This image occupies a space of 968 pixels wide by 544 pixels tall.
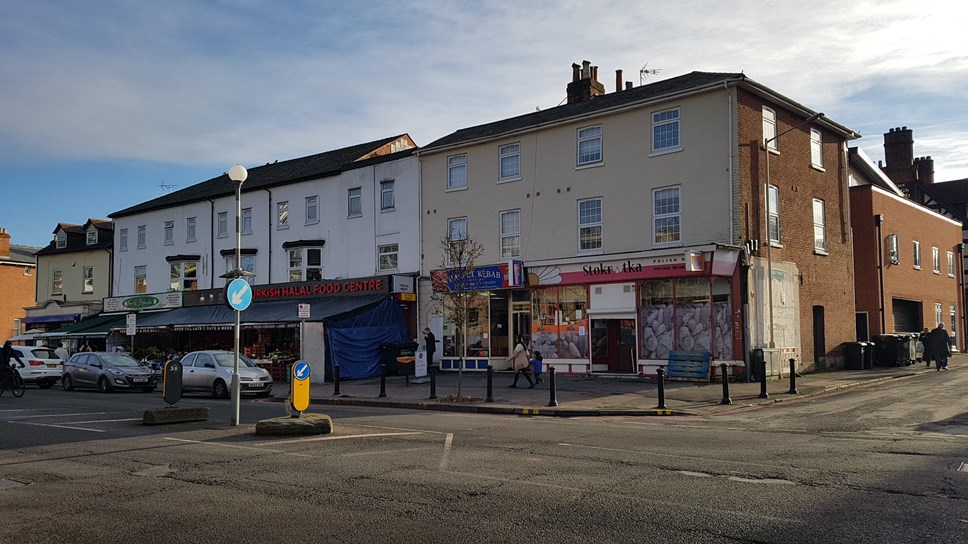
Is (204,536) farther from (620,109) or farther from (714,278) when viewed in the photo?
(620,109)

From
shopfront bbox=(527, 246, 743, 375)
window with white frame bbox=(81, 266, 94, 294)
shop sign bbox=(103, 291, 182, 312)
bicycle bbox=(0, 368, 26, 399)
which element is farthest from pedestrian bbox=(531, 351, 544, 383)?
window with white frame bbox=(81, 266, 94, 294)

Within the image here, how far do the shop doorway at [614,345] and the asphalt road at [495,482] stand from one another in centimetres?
1082

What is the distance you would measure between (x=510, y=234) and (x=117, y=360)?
14877mm

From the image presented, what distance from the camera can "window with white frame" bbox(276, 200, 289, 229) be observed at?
3691 centimetres

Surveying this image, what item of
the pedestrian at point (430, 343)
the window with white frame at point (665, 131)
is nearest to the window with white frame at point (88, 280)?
the pedestrian at point (430, 343)

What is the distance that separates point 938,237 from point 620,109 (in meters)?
24.9

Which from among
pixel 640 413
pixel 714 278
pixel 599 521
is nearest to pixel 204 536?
pixel 599 521

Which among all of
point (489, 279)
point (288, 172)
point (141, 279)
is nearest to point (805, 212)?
point (489, 279)

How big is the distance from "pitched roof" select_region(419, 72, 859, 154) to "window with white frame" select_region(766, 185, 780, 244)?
3.19 meters

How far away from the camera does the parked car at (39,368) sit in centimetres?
2856

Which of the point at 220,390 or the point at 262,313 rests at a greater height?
the point at 262,313

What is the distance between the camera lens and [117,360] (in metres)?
26.5

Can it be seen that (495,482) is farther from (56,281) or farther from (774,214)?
(56,281)

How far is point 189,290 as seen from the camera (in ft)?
128
